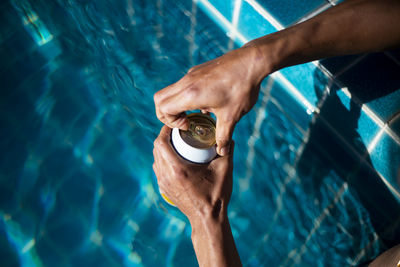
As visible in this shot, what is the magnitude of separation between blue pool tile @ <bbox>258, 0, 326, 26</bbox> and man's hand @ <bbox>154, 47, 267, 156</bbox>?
2.63 ft

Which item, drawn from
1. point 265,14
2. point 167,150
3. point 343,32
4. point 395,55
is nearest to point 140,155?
point 167,150

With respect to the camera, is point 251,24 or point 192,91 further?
point 251,24

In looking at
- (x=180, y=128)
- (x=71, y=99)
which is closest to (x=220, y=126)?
(x=180, y=128)

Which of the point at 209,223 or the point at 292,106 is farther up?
the point at 209,223

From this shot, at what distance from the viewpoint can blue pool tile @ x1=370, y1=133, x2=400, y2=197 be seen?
1.49 metres

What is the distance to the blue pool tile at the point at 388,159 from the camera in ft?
4.87

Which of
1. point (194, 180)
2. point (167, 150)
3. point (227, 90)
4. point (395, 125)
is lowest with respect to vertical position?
point (395, 125)

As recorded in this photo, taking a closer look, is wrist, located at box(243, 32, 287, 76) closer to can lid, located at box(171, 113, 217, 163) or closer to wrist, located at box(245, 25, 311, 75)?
wrist, located at box(245, 25, 311, 75)

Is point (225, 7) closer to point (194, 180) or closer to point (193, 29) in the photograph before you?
point (193, 29)

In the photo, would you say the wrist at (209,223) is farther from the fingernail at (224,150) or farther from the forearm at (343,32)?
the forearm at (343,32)

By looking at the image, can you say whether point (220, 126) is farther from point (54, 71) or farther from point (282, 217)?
point (54, 71)

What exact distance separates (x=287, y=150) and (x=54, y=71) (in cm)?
123

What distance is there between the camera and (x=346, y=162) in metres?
1.68

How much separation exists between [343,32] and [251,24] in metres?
0.79
